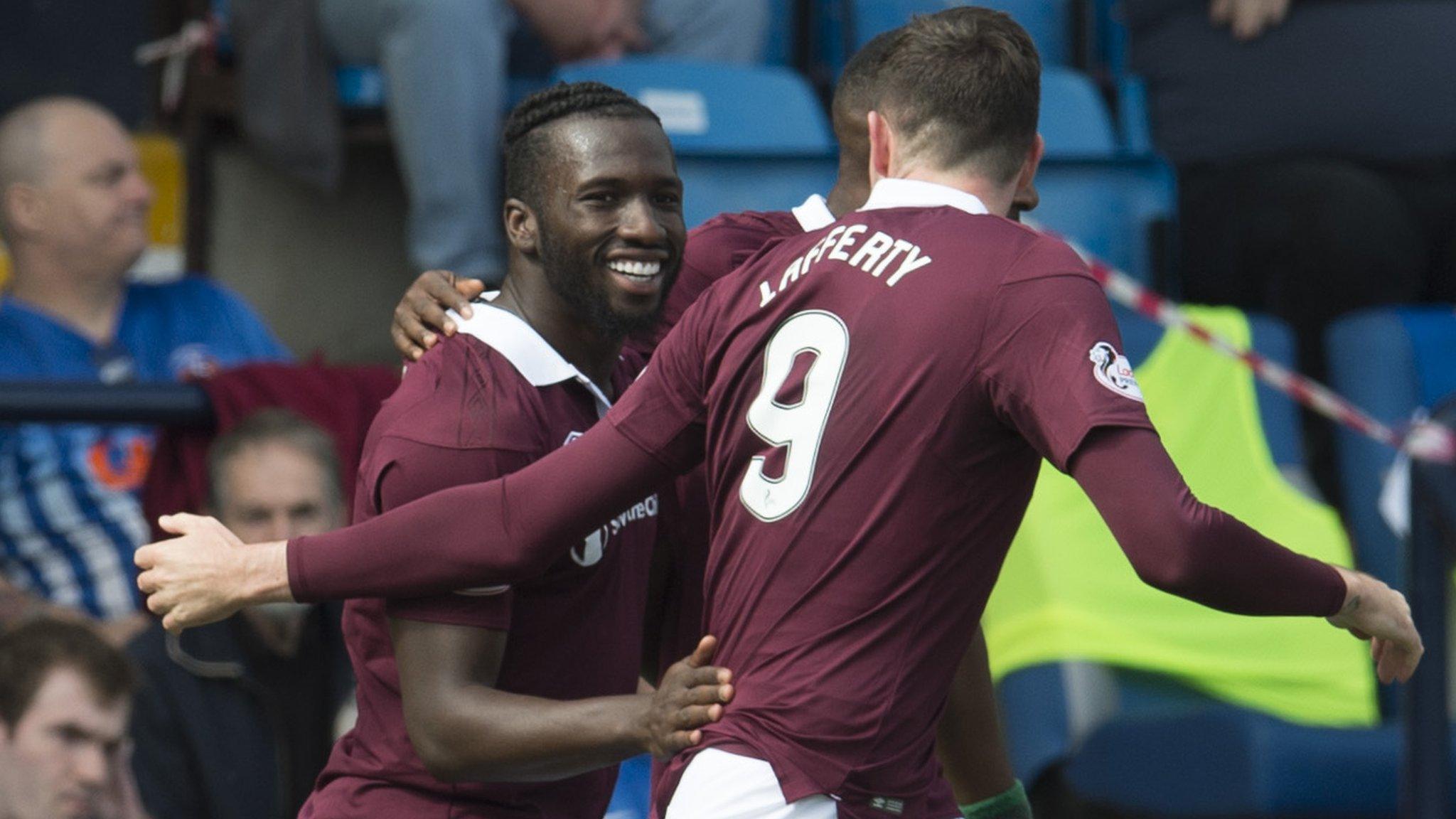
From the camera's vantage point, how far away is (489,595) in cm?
259

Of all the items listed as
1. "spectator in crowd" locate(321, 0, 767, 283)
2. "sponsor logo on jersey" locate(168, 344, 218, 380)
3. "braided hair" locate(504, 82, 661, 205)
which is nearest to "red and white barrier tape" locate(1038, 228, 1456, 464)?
"spectator in crowd" locate(321, 0, 767, 283)

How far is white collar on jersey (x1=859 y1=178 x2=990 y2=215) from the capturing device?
94.0 inches

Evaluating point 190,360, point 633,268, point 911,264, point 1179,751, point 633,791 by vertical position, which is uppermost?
point 911,264

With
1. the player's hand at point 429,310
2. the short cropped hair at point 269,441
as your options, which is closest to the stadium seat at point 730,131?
the short cropped hair at point 269,441

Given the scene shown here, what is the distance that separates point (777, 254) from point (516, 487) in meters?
0.41

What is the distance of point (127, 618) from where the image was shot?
179 inches

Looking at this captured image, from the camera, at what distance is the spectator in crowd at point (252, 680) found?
4.32m

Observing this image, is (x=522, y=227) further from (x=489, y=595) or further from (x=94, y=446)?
(x=94, y=446)

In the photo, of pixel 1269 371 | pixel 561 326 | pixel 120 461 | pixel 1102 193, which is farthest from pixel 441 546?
pixel 1102 193

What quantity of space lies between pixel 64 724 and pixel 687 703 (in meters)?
2.16

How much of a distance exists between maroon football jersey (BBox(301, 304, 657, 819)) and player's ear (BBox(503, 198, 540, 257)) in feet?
0.38

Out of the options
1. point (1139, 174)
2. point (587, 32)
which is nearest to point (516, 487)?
point (587, 32)

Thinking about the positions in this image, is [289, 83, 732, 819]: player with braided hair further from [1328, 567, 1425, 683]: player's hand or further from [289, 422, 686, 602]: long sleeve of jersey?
[1328, 567, 1425, 683]: player's hand

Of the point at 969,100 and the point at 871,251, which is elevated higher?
the point at 969,100
